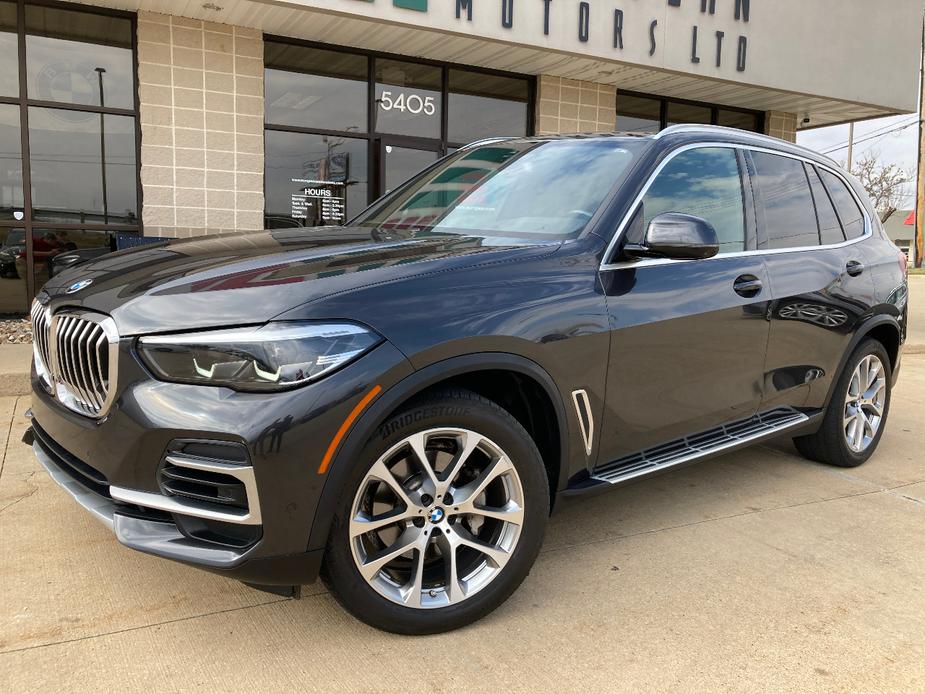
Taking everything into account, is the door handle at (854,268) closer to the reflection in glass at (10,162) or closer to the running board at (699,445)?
the running board at (699,445)

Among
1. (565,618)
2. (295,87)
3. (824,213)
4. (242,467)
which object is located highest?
(295,87)

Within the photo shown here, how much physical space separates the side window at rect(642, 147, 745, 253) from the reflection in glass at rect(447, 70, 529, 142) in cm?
738

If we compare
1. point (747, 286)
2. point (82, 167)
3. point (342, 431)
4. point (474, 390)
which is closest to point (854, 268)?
point (747, 286)

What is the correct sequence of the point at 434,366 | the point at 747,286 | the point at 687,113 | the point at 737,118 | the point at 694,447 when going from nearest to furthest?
the point at 434,366
the point at 694,447
the point at 747,286
the point at 687,113
the point at 737,118

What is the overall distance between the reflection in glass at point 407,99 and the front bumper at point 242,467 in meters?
8.70

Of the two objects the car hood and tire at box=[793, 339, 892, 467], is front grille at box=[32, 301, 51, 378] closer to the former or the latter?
the car hood

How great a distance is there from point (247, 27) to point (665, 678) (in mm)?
8872

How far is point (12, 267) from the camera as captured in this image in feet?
28.5

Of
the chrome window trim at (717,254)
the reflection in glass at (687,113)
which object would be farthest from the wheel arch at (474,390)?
the reflection in glass at (687,113)

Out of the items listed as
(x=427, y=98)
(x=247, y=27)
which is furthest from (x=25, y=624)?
(x=427, y=98)

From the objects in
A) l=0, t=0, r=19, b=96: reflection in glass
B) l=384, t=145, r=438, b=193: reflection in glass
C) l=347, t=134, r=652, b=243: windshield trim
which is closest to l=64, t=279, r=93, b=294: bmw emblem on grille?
l=347, t=134, r=652, b=243: windshield trim

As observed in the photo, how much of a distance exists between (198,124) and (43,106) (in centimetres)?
170

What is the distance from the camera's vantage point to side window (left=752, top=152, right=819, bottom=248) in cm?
372

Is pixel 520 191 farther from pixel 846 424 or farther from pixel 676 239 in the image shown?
pixel 846 424
